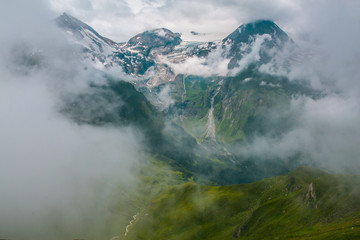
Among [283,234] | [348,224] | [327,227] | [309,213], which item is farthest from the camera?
[309,213]

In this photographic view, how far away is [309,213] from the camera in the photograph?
Answer: 192375 millimetres

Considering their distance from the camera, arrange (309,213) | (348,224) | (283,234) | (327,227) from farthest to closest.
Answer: (309,213) → (283,234) → (327,227) → (348,224)

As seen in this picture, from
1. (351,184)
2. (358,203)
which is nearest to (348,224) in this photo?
(358,203)

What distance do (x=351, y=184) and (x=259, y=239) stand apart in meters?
78.7

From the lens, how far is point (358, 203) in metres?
Result: 171

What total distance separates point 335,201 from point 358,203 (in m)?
16.0

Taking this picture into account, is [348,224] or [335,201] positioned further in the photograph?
[335,201]

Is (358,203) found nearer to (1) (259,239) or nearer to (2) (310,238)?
(2) (310,238)

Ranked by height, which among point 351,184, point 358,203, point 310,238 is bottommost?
point 310,238

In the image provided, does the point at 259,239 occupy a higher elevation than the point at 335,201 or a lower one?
lower

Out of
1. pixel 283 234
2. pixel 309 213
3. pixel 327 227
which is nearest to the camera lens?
pixel 327 227

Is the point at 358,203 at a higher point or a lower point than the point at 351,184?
lower

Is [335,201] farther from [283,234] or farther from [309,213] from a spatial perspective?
[283,234]

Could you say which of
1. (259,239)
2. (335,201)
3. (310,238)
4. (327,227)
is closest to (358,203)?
(335,201)
